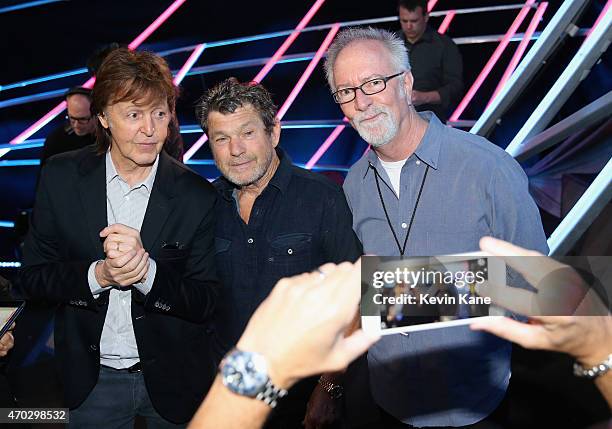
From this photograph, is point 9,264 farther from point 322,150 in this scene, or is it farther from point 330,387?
point 330,387

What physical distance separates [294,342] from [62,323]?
1.55m

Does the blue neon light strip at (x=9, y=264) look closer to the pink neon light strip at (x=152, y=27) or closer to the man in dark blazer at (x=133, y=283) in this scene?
the pink neon light strip at (x=152, y=27)

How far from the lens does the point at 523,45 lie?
6.11 metres

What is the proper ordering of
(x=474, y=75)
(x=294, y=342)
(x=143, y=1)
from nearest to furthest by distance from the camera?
1. (x=294, y=342)
2. (x=474, y=75)
3. (x=143, y=1)

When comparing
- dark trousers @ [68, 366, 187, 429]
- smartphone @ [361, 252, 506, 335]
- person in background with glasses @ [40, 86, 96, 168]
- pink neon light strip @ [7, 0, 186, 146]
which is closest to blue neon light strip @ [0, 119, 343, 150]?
pink neon light strip @ [7, 0, 186, 146]

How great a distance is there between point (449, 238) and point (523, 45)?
14.8 ft

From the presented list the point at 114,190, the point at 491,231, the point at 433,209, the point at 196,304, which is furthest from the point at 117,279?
the point at 491,231

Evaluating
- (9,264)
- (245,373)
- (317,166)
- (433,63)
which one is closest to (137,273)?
(245,373)

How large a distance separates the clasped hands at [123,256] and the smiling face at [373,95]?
2.70ft

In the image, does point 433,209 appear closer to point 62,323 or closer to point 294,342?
point 62,323

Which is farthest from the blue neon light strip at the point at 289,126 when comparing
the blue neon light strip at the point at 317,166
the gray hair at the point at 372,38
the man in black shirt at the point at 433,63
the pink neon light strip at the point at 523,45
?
the gray hair at the point at 372,38

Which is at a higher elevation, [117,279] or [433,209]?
[433,209]

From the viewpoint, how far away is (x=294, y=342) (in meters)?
0.82

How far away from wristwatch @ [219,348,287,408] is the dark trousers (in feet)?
4.37
